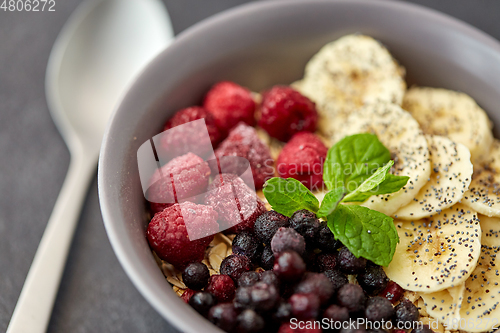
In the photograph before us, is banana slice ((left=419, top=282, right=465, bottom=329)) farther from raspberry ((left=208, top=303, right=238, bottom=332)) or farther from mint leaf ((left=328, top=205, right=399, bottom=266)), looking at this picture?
raspberry ((left=208, top=303, right=238, bottom=332))

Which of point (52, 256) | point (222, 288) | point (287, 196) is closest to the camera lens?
point (222, 288)

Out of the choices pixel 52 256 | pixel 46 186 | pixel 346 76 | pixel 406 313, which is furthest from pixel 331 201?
pixel 46 186

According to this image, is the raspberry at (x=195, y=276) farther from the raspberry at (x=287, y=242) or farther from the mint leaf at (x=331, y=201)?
the mint leaf at (x=331, y=201)

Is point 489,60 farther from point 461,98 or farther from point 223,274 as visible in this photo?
point 223,274

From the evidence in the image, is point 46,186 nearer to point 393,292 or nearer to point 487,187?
point 393,292

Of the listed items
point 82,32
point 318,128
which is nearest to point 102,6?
point 82,32

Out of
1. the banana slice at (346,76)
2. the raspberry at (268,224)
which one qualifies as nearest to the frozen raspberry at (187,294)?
the raspberry at (268,224)
